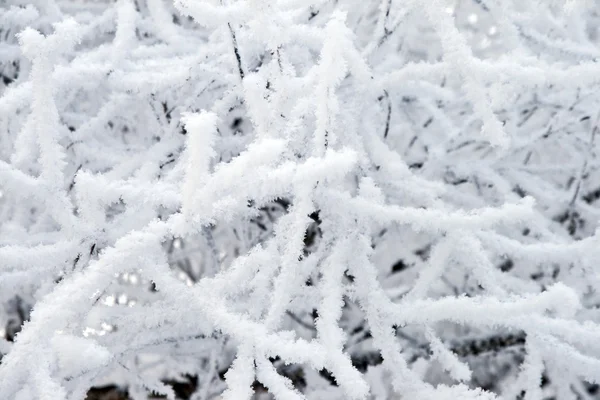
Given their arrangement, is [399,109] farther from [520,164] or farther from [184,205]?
[184,205]

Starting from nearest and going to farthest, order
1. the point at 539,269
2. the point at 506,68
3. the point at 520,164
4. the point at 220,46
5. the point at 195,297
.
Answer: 1. the point at 195,297
2. the point at 506,68
3. the point at 220,46
4. the point at 520,164
5. the point at 539,269

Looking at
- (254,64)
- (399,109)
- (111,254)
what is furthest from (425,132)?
(111,254)

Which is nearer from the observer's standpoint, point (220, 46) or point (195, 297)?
point (195, 297)

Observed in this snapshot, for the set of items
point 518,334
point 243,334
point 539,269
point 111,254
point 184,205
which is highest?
point 184,205

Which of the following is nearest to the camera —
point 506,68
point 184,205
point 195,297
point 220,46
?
point 184,205

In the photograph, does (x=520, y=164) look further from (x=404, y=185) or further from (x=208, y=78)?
(x=208, y=78)

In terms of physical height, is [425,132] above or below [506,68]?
below

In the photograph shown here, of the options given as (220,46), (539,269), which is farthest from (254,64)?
(539,269)
